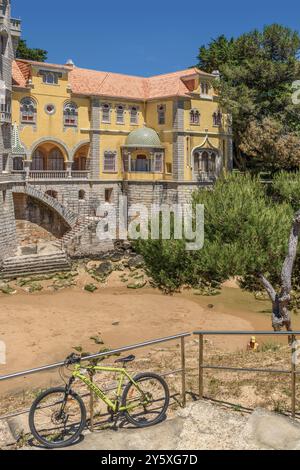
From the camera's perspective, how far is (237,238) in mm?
18938

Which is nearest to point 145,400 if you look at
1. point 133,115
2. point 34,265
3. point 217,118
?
point 34,265

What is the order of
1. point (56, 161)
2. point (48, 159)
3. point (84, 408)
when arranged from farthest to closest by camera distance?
1. point (56, 161)
2. point (48, 159)
3. point (84, 408)

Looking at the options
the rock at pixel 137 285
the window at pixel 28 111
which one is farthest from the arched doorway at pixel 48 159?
the rock at pixel 137 285

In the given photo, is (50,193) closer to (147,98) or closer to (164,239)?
(147,98)

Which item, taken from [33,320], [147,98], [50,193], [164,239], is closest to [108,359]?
[164,239]

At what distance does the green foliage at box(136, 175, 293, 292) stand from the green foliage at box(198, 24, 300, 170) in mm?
26441

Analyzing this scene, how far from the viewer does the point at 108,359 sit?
2156cm

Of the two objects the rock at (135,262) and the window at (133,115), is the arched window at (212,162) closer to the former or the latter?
the window at (133,115)

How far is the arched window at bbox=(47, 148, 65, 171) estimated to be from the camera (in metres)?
46.5

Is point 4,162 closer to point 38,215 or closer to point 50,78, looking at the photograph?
point 38,215

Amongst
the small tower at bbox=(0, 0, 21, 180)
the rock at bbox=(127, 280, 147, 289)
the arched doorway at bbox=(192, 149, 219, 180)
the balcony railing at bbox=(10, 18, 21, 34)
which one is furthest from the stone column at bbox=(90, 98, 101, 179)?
the rock at bbox=(127, 280, 147, 289)

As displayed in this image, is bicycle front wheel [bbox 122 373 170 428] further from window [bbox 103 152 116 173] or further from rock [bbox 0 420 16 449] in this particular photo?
window [bbox 103 152 116 173]

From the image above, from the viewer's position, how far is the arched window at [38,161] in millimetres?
45844

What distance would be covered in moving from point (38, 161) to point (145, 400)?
130ft
